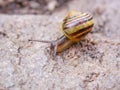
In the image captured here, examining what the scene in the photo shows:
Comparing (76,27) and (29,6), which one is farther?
(29,6)

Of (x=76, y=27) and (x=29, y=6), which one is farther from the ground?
(x=29, y=6)

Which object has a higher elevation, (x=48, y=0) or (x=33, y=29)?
(x=48, y=0)

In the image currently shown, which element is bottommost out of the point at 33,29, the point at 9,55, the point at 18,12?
the point at 9,55

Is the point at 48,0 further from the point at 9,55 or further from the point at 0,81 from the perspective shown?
the point at 0,81

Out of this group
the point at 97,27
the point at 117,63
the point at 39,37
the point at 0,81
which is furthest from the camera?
the point at 97,27

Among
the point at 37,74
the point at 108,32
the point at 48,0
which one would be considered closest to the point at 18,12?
the point at 48,0

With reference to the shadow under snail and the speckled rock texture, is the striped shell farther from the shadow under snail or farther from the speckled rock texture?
the speckled rock texture

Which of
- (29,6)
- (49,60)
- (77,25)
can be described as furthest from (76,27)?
(29,6)

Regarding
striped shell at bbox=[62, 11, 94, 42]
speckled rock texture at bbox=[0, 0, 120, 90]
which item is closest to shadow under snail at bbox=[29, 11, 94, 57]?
striped shell at bbox=[62, 11, 94, 42]

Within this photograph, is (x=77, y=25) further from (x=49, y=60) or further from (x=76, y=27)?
(x=49, y=60)
